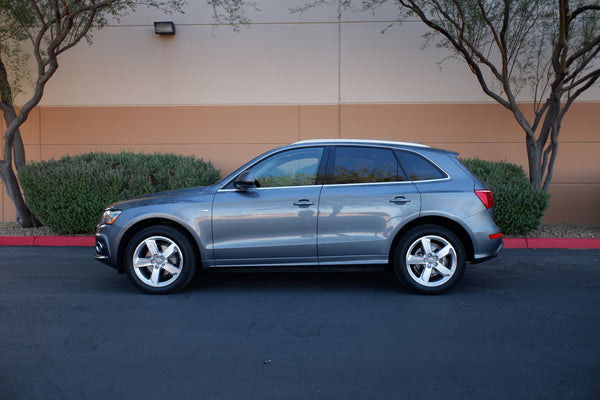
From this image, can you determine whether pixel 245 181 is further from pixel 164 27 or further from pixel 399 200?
pixel 164 27

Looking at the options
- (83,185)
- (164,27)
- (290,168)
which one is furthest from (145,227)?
(164,27)

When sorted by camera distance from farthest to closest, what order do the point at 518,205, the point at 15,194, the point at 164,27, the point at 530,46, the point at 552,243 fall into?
the point at 164,27 → the point at 530,46 → the point at 15,194 → the point at 518,205 → the point at 552,243

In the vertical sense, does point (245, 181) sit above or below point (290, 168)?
below

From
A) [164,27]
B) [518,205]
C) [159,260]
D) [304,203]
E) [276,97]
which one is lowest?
[159,260]

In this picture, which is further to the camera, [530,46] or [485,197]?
[530,46]

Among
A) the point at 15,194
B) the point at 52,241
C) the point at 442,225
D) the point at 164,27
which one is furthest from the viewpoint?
the point at 164,27

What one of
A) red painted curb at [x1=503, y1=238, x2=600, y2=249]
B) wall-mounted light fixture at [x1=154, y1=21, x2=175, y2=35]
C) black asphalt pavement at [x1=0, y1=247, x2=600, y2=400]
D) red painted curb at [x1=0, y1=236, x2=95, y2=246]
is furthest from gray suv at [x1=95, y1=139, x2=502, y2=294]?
wall-mounted light fixture at [x1=154, y1=21, x2=175, y2=35]

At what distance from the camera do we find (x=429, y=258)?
19.7ft

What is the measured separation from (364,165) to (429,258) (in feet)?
4.11

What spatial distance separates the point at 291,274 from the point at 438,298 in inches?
81.2

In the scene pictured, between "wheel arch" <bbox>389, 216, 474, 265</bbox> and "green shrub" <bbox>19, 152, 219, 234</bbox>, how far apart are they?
196 inches

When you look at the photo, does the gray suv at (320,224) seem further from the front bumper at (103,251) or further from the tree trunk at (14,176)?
the tree trunk at (14,176)

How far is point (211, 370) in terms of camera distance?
3.96m

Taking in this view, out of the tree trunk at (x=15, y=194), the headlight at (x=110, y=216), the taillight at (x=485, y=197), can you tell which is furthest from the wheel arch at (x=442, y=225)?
the tree trunk at (x=15, y=194)
